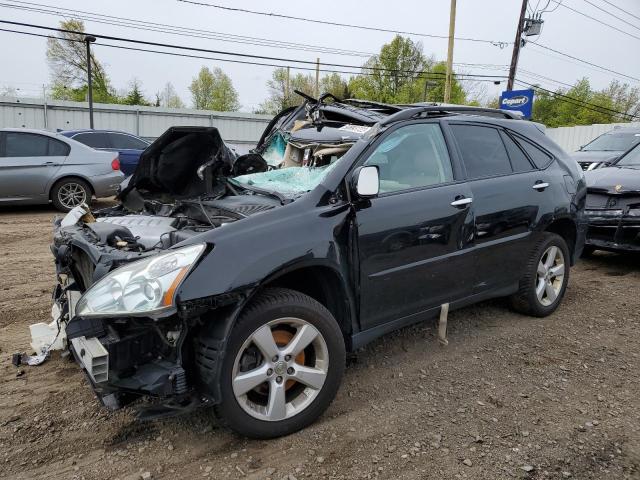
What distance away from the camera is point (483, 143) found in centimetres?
393

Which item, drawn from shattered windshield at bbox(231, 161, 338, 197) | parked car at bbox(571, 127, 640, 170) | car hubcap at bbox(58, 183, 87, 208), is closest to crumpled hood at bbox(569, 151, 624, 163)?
parked car at bbox(571, 127, 640, 170)

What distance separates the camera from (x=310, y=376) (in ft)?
8.86

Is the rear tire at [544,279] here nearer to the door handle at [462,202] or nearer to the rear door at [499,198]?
the rear door at [499,198]

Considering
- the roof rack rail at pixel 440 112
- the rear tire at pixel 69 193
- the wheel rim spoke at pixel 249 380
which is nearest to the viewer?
the wheel rim spoke at pixel 249 380

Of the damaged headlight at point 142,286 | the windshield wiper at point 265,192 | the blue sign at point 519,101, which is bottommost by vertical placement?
the damaged headlight at point 142,286

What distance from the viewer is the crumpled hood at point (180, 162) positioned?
13.1 ft

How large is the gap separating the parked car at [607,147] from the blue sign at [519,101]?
7.46 metres

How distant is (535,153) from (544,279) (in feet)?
3.66

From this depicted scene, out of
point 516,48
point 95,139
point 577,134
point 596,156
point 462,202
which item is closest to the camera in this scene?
point 462,202

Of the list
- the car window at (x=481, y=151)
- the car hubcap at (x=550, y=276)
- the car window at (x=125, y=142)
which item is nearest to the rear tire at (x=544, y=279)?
the car hubcap at (x=550, y=276)

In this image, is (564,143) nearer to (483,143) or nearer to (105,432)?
(483,143)

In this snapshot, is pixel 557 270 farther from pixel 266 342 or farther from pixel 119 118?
pixel 119 118

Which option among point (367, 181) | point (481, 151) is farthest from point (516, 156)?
point (367, 181)

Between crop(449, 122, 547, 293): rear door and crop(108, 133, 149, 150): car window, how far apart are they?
10.5 m
